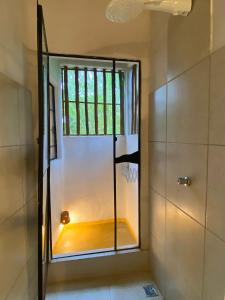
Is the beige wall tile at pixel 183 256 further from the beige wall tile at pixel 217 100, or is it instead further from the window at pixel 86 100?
the window at pixel 86 100

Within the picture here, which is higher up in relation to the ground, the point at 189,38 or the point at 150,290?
the point at 189,38

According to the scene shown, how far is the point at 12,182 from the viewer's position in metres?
1.14

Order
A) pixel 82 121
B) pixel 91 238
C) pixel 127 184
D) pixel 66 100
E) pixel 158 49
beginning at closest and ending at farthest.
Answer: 1. pixel 158 49
2. pixel 91 238
3. pixel 127 184
4. pixel 66 100
5. pixel 82 121

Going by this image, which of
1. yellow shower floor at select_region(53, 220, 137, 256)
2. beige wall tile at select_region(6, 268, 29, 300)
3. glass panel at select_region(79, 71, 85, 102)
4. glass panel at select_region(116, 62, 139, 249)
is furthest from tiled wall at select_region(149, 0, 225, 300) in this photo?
glass panel at select_region(79, 71, 85, 102)

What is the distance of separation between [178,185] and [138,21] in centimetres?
141

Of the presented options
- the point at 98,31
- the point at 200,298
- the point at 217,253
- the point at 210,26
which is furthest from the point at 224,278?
the point at 98,31

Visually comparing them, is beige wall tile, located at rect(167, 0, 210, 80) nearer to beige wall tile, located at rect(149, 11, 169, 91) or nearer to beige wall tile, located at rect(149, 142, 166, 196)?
beige wall tile, located at rect(149, 11, 169, 91)

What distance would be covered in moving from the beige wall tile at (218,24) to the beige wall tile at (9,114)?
103 cm

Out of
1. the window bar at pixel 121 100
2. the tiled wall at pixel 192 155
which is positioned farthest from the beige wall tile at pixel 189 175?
the window bar at pixel 121 100

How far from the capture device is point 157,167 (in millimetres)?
1614

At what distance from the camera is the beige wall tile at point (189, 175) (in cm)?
100

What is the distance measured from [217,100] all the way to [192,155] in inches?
12.7

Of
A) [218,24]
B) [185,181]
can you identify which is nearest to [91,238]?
[185,181]

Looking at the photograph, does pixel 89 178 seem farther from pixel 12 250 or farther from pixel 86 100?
pixel 12 250
